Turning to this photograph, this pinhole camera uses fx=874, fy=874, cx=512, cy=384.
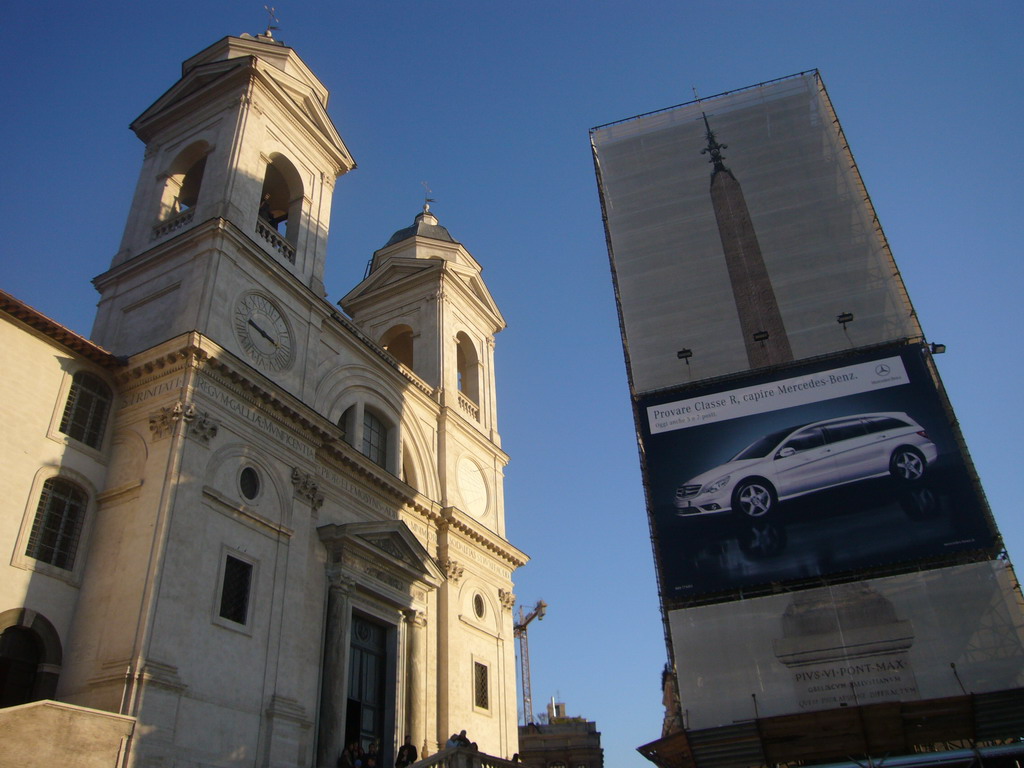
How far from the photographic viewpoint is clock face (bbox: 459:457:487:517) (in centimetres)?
2520

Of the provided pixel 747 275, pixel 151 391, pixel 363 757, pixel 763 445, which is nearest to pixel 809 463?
pixel 763 445

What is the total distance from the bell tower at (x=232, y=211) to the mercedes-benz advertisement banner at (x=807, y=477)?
1126 cm

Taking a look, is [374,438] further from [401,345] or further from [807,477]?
[807,477]

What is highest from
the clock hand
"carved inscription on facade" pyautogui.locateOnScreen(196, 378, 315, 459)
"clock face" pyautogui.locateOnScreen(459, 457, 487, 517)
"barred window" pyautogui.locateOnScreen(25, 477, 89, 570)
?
the clock hand

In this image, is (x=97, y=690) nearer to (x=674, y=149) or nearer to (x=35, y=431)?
(x=35, y=431)

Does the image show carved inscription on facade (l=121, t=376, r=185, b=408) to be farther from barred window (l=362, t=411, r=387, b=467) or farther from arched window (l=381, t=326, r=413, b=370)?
arched window (l=381, t=326, r=413, b=370)

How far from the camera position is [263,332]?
19.1 m

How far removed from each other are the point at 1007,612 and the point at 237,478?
17461 mm

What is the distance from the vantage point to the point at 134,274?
1958 cm

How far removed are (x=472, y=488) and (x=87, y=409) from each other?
11.7 meters

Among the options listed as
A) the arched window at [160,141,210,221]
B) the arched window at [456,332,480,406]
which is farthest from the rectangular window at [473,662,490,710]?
the arched window at [160,141,210,221]

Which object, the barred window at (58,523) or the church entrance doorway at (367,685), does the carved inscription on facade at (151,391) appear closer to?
the barred window at (58,523)

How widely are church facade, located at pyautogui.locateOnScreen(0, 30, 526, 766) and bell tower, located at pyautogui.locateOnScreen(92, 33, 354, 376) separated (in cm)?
6

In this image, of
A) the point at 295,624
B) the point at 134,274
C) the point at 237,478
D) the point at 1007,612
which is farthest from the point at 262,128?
the point at 1007,612
